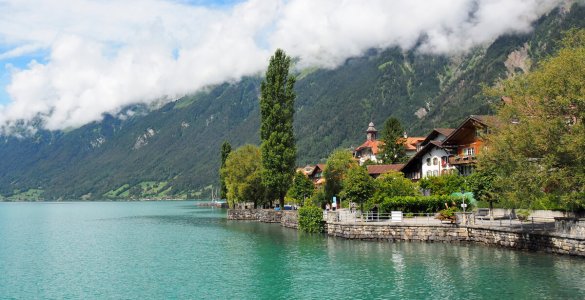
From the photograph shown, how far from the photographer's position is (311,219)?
2751 inches

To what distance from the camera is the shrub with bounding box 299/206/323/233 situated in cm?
6863

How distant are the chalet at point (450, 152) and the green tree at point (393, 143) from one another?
32888 millimetres

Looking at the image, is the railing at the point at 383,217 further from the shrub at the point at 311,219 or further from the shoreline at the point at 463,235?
the shrub at the point at 311,219

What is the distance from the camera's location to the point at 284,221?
84.9m

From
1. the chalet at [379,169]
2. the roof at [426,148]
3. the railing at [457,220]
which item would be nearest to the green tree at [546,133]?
the railing at [457,220]

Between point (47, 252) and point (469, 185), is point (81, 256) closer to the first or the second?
point (47, 252)

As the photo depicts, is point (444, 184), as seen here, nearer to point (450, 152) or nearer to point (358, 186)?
point (450, 152)

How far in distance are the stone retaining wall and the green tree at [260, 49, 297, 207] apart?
2328cm

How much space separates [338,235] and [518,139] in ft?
84.1

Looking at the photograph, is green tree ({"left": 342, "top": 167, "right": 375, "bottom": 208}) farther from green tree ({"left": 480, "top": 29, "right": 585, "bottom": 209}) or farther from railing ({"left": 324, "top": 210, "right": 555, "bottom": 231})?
green tree ({"left": 480, "top": 29, "right": 585, "bottom": 209})

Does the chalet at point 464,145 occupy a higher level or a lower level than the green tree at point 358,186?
higher

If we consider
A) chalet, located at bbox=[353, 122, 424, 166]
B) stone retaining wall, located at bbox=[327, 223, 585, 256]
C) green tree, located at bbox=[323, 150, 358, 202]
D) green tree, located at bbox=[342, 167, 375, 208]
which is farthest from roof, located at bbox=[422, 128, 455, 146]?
chalet, located at bbox=[353, 122, 424, 166]

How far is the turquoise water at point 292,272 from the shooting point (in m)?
34.6

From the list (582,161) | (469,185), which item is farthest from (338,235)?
(582,161)
